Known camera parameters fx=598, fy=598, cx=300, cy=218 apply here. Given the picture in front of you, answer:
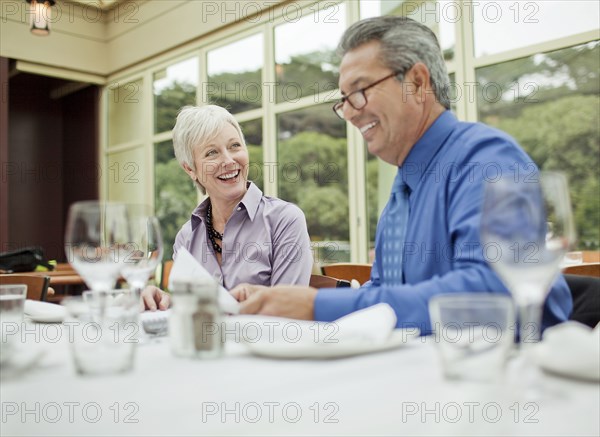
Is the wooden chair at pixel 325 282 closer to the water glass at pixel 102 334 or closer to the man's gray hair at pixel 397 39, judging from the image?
the man's gray hair at pixel 397 39

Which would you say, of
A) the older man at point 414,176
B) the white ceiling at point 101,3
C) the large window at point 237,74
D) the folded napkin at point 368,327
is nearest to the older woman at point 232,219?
the older man at point 414,176

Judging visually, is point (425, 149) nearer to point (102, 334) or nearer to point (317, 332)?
point (317, 332)

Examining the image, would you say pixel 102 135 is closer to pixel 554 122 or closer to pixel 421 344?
pixel 554 122

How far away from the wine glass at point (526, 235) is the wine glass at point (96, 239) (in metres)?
0.45

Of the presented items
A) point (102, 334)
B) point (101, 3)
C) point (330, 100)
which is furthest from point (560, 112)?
point (101, 3)

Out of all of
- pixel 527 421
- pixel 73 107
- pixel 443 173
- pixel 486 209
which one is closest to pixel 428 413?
pixel 527 421

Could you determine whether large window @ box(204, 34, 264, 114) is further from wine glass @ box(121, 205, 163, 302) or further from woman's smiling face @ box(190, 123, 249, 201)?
wine glass @ box(121, 205, 163, 302)

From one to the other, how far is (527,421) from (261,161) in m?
5.89

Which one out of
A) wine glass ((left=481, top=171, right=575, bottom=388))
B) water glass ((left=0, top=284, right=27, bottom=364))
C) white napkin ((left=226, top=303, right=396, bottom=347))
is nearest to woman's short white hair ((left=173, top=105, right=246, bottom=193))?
water glass ((left=0, top=284, right=27, bottom=364))

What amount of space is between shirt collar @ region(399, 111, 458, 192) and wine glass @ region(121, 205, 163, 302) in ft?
2.20

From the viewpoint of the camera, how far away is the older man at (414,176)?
1.00 meters

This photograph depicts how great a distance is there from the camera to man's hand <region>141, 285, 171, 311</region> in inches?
59.8

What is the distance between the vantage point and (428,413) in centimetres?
57

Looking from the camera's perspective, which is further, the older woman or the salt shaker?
the older woman
